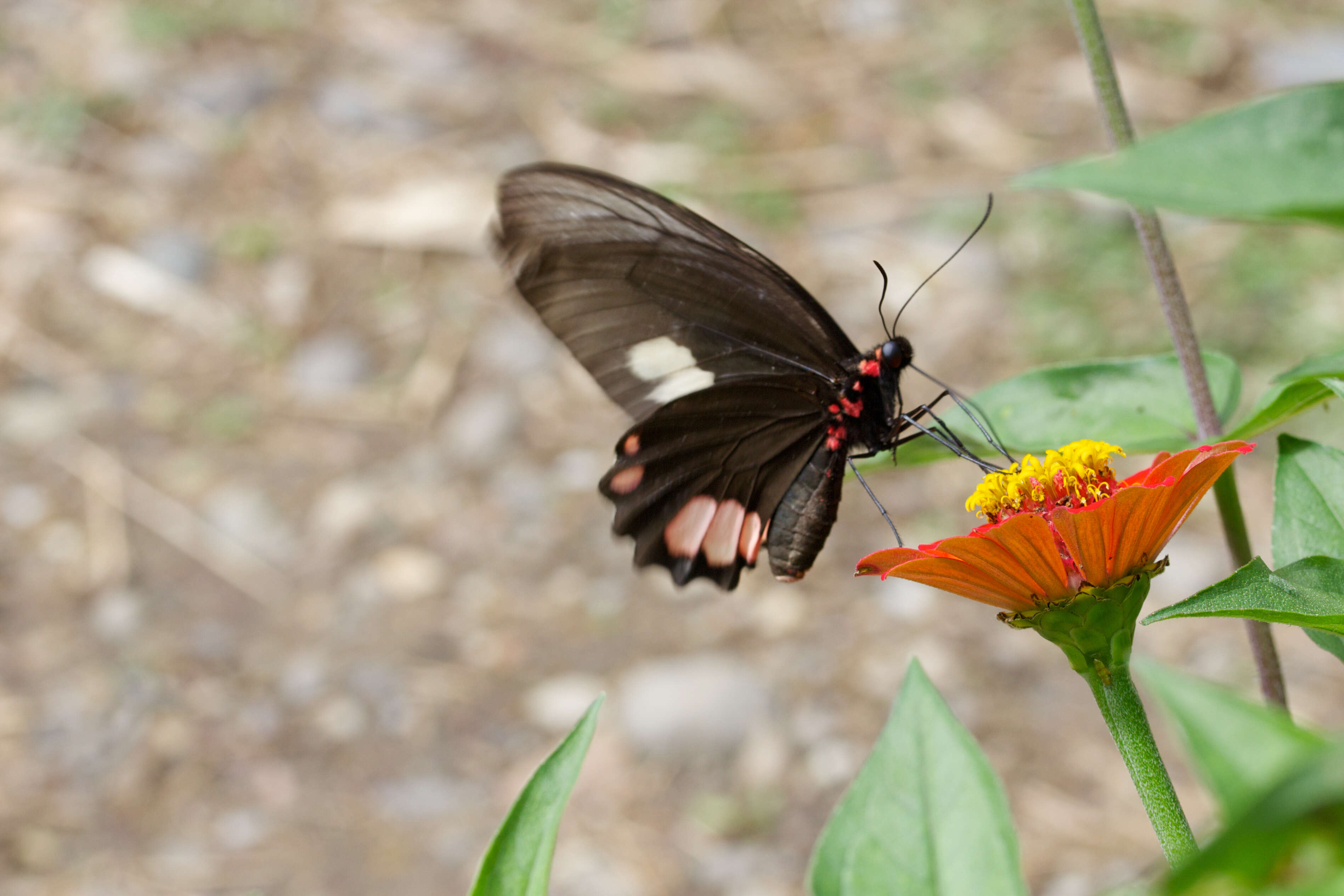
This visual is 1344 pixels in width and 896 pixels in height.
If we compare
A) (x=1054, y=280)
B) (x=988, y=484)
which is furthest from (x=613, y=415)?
(x=988, y=484)

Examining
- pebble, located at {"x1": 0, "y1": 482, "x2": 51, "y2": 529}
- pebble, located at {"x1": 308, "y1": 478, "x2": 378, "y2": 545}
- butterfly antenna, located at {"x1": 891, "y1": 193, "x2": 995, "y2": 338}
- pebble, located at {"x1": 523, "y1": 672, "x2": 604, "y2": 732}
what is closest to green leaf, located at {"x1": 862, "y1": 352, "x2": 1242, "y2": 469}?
butterfly antenna, located at {"x1": 891, "y1": 193, "x2": 995, "y2": 338}

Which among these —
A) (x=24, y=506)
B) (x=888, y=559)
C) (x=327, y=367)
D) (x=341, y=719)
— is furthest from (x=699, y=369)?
(x=24, y=506)

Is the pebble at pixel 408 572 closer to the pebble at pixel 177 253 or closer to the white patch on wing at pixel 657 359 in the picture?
the pebble at pixel 177 253

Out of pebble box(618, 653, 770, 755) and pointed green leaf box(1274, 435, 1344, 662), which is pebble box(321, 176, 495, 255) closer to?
pebble box(618, 653, 770, 755)

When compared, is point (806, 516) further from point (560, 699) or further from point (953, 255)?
point (560, 699)

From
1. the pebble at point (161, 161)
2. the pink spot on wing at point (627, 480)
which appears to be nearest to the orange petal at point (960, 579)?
the pink spot on wing at point (627, 480)
